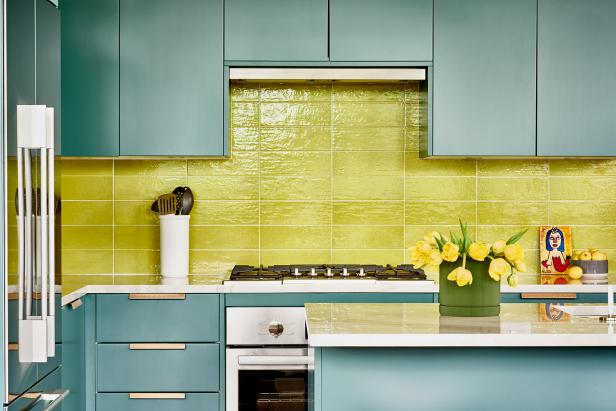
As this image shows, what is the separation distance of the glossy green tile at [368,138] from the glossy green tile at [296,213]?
13.1 inches

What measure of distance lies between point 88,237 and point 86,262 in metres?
0.13

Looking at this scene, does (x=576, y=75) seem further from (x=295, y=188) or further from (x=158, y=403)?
(x=158, y=403)

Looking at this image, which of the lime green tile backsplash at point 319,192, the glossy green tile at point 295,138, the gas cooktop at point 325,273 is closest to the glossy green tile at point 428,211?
the lime green tile backsplash at point 319,192

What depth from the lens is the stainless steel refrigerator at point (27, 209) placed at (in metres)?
2.40

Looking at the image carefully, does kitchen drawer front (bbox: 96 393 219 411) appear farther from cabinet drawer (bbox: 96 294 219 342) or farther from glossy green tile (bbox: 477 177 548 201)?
A: glossy green tile (bbox: 477 177 548 201)

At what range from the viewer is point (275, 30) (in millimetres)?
3969

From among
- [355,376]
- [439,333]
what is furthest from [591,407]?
Result: [355,376]

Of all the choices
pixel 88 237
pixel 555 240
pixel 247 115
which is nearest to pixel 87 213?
pixel 88 237

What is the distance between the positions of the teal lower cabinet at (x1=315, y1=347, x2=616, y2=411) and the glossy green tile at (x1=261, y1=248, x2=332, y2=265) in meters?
1.97

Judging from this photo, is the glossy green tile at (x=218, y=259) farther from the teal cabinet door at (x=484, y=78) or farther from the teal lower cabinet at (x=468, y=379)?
the teal lower cabinet at (x=468, y=379)

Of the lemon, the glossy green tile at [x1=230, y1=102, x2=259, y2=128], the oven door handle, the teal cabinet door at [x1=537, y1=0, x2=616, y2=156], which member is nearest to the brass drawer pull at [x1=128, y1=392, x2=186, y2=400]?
the oven door handle

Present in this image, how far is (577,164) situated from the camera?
4367mm

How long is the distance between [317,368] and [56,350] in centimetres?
97

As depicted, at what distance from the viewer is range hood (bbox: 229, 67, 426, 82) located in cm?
398
